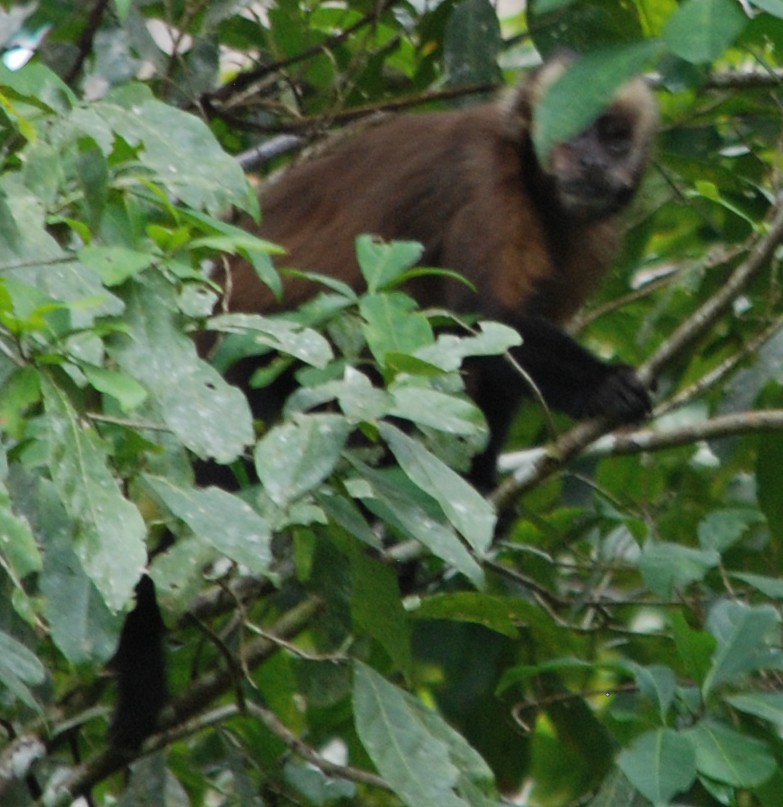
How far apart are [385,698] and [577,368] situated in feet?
4.19

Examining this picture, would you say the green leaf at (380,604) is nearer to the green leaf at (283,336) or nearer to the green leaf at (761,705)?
the green leaf at (283,336)

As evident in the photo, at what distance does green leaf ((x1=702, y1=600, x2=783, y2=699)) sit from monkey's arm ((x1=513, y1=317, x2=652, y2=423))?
100 centimetres

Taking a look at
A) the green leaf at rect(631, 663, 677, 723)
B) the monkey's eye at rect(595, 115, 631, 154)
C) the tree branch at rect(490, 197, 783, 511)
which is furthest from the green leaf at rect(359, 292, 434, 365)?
the monkey's eye at rect(595, 115, 631, 154)

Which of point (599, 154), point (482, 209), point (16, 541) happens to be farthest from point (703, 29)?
point (599, 154)

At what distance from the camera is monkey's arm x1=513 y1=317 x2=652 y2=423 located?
3.73 metres

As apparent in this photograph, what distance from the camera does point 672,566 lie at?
3.01 meters

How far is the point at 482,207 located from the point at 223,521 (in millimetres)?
2222

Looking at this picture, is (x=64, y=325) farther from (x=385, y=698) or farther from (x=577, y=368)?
(x=577, y=368)

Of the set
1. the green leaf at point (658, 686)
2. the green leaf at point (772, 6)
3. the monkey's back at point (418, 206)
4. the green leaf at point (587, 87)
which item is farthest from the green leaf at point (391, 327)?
the monkey's back at point (418, 206)

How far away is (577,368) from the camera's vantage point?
393cm

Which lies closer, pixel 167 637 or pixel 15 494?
pixel 15 494

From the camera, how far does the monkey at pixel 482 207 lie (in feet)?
14.1

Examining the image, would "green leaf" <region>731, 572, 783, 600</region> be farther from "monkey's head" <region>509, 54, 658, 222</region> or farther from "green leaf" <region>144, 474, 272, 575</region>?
"monkey's head" <region>509, 54, 658, 222</region>

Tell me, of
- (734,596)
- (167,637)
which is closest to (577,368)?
(734,596)
